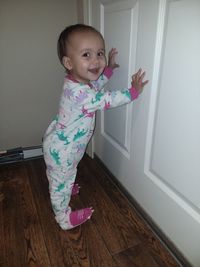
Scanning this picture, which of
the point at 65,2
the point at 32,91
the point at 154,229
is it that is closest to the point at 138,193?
the point at 154,229

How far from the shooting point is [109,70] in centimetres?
106

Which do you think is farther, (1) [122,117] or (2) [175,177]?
(1) [122,117]

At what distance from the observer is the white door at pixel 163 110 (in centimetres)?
69

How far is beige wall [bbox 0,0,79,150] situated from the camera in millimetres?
1282

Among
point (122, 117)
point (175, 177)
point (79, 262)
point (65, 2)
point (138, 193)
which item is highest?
point (65, 2)

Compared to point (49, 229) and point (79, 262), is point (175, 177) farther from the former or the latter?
point (49, 229)

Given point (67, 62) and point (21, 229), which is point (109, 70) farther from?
point (21, 229)

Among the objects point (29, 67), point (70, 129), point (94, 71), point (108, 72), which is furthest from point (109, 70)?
point (29, 67)

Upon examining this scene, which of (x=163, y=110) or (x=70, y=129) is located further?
(x=70, y=129)

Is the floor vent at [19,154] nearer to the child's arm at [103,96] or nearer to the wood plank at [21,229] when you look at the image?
the wood plank at [21,229]

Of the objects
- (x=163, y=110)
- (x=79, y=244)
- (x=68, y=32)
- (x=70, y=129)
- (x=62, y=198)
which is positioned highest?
(x=68, y=32)

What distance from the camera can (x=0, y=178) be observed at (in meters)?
1.36

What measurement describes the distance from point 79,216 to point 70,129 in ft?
1.30

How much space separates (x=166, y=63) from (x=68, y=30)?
37 centimetres
